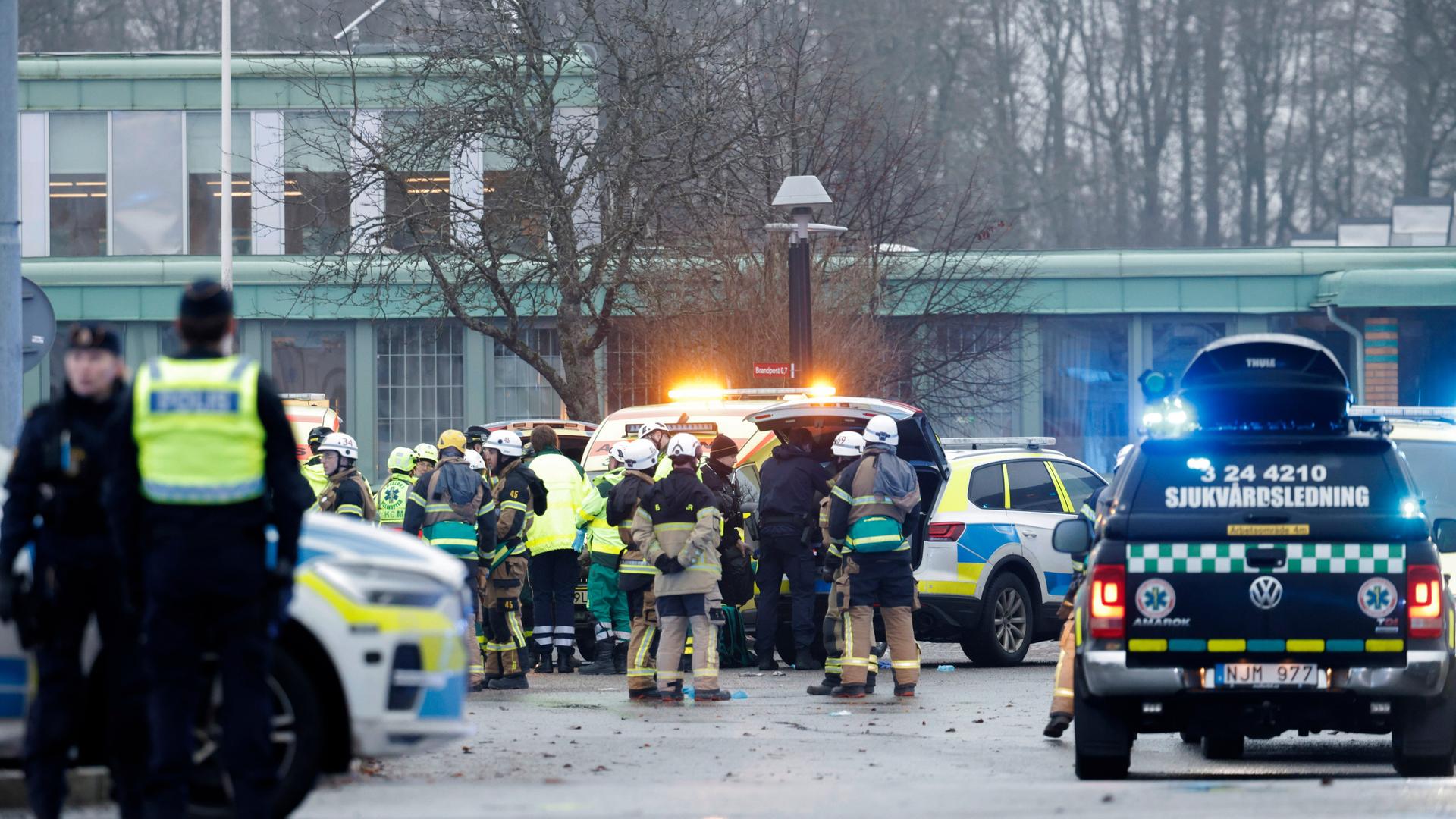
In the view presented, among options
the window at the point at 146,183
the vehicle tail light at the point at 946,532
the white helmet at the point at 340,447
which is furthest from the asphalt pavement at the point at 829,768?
the window at the point at 146,183

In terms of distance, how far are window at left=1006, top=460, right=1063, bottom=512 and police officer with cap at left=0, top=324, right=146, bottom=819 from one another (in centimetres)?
1073

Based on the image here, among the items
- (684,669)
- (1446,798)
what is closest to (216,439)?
(1446,798)

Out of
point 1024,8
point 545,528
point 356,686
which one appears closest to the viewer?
point 356,686

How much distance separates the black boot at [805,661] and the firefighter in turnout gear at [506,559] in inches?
87.7

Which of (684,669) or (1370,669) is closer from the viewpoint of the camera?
(1370,669)

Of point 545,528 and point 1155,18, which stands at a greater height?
point 1155,18

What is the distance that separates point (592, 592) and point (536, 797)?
Answer: 801 centimetres

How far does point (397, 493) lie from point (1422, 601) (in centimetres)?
907

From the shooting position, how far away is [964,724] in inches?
508

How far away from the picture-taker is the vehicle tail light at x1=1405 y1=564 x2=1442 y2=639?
9.52 m

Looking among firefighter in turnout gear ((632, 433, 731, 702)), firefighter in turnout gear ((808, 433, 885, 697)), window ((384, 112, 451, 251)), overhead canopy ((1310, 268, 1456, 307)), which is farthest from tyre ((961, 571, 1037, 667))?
overhead canopy ((1310, 268, 1456, 307))

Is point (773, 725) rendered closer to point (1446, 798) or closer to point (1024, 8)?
point (1446, 798)

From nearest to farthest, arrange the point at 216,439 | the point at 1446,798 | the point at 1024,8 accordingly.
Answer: the point at 216,439 → the point at 1446,798 → the point at 1024,8

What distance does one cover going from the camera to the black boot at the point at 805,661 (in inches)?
674
